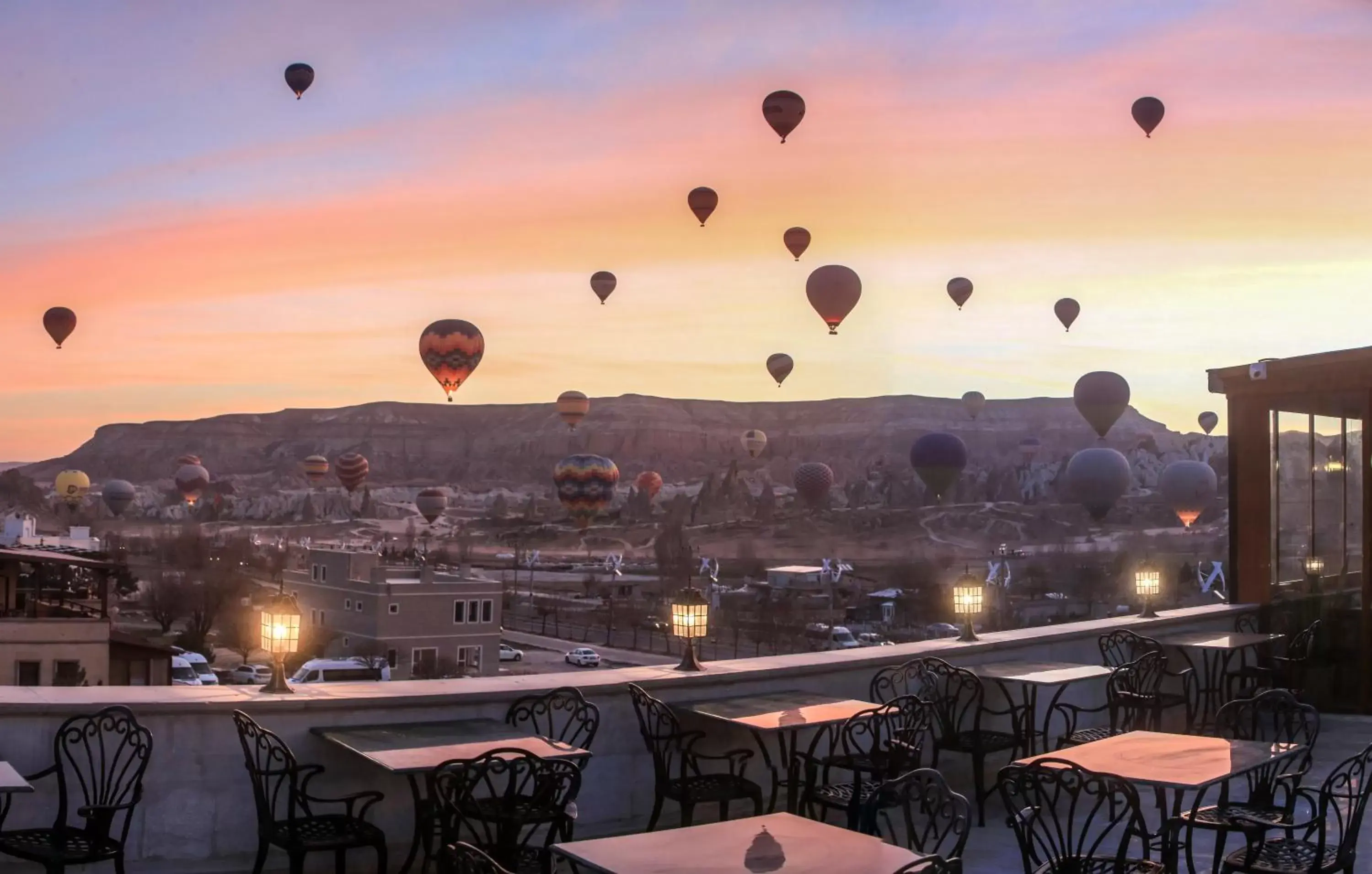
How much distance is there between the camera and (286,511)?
8550cm

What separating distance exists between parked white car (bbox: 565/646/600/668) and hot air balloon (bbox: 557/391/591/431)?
25.2 feet

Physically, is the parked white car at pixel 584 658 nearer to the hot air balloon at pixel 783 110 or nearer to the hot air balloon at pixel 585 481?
the hot air balloon at pixel 585 481

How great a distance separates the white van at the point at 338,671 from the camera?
113 ft

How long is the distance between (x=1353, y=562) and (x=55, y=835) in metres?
10.0

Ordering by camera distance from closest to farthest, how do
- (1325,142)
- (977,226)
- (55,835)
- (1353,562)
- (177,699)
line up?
(55,835) < (177,699) < (1353,562) < (1325,142) < (977,226)

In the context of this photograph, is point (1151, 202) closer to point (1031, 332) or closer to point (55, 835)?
point (55, 835)

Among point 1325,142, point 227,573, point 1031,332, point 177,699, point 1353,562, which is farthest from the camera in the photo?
point 227,573

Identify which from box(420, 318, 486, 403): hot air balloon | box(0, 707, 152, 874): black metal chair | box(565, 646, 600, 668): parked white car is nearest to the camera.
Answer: box(0, 707, 152, 874): black metal chair

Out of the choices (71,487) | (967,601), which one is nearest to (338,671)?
(71,487)

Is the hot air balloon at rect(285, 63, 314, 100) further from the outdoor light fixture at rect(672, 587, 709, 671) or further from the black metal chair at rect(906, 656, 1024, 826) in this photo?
the black metal chair at rect(906, 656, 1024, 826)

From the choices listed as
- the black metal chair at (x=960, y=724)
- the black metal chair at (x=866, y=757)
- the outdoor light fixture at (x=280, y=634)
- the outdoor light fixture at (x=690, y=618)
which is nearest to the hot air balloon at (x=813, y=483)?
the black metal chair at (x=960, y=724)

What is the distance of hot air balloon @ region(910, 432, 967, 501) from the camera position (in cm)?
3644

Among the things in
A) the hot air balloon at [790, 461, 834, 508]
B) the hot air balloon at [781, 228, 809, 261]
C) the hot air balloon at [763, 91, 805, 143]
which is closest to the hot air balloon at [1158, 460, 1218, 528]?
the hot air balloon at [790, 461, 834, 508]

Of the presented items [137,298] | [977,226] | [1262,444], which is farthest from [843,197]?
[137,298]
